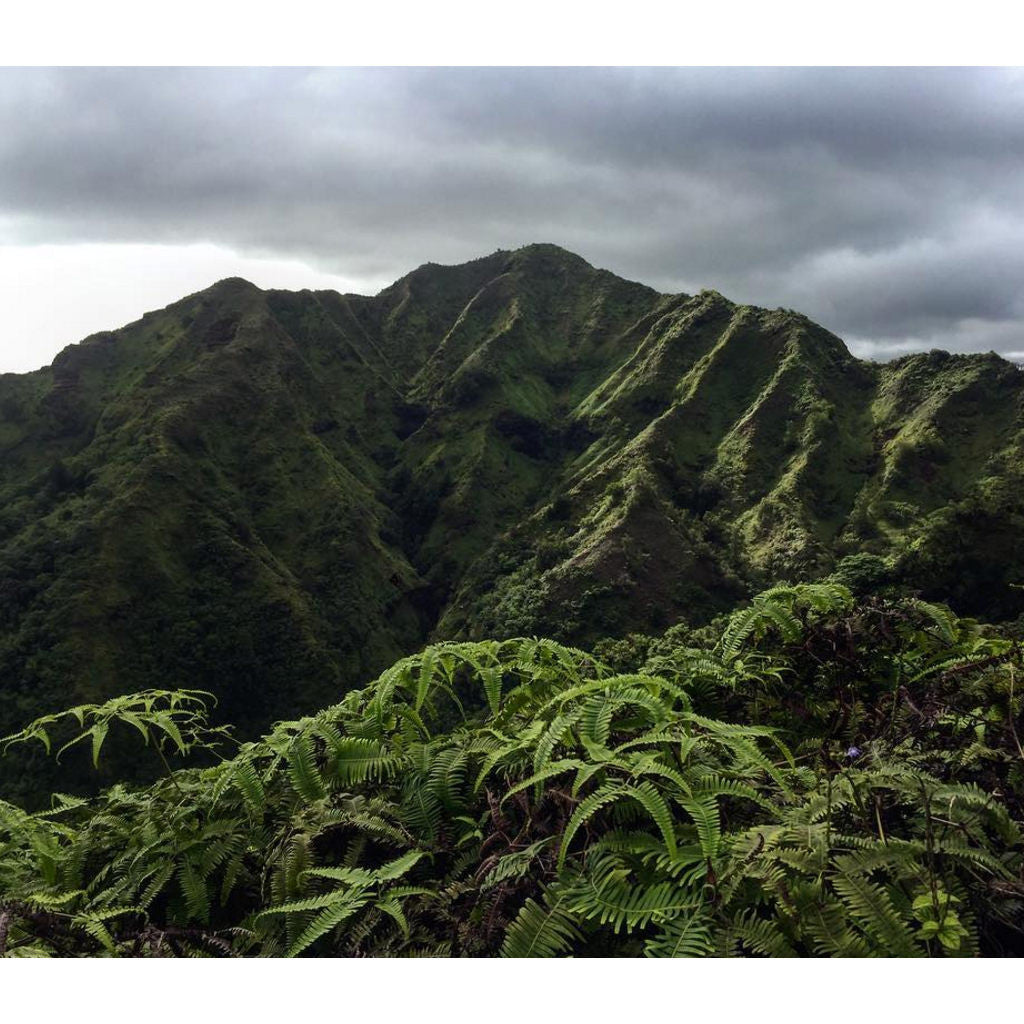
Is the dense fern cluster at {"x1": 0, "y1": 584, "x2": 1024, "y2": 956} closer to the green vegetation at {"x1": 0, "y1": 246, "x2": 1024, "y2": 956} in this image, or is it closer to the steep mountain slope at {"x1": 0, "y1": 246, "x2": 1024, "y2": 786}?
the green vegetation at {"x1": 0, "y1": 246, "x2": 1024, "y2": 956}

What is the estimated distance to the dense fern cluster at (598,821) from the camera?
6.50ft

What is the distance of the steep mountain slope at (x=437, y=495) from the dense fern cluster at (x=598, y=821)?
5704 cm

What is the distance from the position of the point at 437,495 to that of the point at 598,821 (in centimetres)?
12031

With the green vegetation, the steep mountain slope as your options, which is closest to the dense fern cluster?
the green vegetation

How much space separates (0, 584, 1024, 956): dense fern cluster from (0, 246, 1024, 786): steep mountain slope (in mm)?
57035

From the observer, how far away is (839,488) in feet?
286

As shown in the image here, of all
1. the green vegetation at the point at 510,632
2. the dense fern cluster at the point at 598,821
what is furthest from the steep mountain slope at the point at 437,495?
the dense fern cluster at the point at 598,821

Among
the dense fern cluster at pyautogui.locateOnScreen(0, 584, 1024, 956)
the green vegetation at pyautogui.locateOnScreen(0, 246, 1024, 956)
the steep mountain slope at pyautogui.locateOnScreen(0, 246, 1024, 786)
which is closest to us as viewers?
the dense fern cluster at pyautogui.locateOnScreen(0, 584, 1024, 956)

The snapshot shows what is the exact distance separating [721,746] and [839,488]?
93780mm

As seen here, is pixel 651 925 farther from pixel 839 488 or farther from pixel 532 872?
pixel 839 488

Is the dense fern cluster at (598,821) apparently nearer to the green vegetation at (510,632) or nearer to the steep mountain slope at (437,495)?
the green vegetation at (510,632)

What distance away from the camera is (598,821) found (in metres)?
2.41

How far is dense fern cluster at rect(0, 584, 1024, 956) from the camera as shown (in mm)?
1980

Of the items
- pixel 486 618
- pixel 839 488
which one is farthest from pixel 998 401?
pixel 486 618
